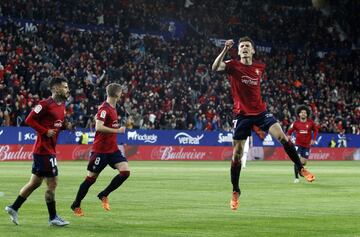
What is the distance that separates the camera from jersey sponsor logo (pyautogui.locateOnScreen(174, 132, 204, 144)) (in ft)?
154

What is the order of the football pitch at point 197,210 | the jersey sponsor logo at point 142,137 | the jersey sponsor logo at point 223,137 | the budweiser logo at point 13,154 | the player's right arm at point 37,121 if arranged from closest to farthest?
the football pitch at point 197,210
the player's right arm at point 37,121
the budweiser logo at point 13,154
the jersey sponsor logo at point 142,137
the jersey sponsor logo at point 223,137

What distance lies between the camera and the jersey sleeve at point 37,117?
495 inches

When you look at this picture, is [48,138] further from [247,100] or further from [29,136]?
[29,136]

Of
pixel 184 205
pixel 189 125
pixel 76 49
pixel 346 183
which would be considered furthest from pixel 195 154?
pixel 184 205

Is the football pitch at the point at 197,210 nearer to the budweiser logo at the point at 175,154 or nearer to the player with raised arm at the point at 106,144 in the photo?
the player with raised arm at the point at 106,144

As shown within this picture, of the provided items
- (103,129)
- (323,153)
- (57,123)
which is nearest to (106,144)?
(103,129)

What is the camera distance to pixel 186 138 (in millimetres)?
47344

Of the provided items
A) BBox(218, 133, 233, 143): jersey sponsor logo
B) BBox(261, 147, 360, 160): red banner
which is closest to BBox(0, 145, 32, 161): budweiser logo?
BBox(218, 133, 233, 143): jersey sponsor logo

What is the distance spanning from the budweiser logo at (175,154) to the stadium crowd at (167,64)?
51.5 inches

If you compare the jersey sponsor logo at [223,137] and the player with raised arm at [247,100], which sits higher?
the player with raised arm at [247,100]

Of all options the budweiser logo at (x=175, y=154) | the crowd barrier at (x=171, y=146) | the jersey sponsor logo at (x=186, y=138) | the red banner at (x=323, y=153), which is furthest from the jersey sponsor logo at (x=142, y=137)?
the red banner at (x=323, y=153)

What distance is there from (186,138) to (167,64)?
7027 mm

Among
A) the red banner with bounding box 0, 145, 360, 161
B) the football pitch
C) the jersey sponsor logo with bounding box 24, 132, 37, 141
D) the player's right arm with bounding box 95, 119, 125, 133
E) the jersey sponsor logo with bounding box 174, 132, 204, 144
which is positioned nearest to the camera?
the football pitch

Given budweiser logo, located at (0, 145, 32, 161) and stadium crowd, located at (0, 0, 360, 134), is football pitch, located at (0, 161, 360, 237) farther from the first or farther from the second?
stadium crowd, located at (0, 0, 360, 134)
